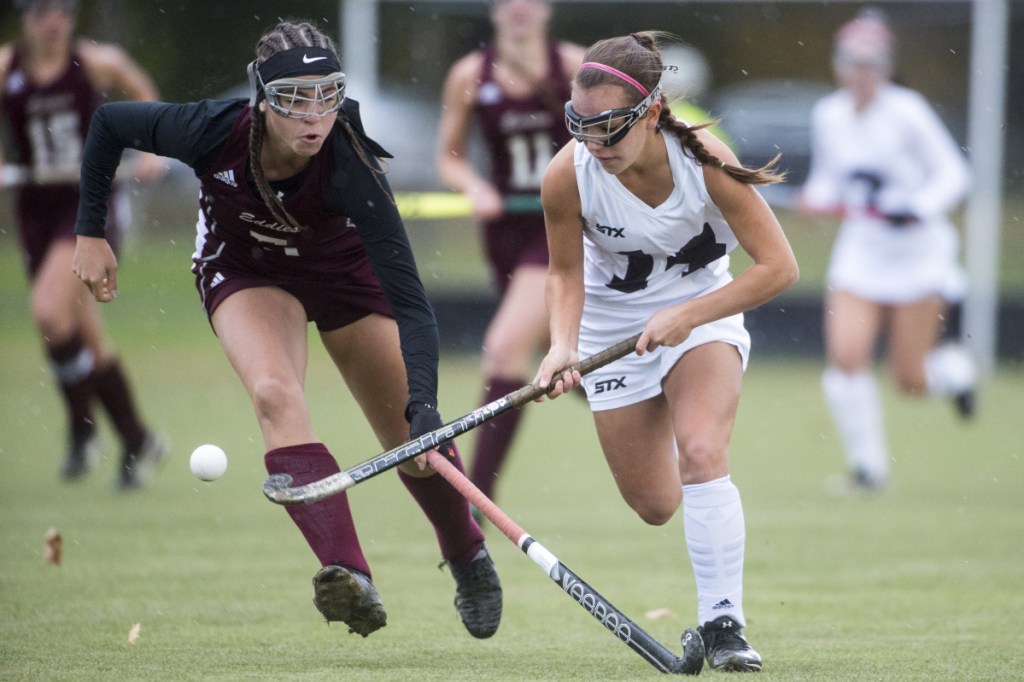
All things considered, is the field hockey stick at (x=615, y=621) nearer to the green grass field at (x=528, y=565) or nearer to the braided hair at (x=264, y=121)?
the green grass field at (x=528, y=565)

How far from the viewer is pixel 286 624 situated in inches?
180

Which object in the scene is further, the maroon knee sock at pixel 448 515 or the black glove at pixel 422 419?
the maroon knee sock at pixel 448 515

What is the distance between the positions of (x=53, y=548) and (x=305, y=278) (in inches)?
67.9

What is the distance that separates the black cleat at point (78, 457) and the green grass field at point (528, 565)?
11 centimetres

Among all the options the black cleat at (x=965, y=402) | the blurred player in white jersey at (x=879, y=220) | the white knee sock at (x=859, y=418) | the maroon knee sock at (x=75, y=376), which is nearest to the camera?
the maroon knee sock at (x=75, y=376)

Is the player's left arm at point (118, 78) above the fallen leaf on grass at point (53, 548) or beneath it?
above

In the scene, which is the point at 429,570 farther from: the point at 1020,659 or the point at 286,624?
the point at 1020,659

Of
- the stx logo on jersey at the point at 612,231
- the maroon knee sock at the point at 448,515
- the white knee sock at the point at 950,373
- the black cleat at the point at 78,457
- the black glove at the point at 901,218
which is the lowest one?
the white knee sock at the point at 950,373

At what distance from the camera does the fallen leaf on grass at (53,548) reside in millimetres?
5227

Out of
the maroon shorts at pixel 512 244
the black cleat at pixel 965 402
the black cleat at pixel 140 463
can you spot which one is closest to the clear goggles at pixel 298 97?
the maroon shorts at pixel 512 244

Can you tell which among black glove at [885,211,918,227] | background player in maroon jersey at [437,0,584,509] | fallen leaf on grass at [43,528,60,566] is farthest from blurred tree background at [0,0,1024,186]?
fallen leaf on grass at [43,528,60,566]

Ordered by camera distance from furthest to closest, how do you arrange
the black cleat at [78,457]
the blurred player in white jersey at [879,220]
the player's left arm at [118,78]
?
the blurred player in white jersey at [879,220]
the black cleat at [78,457]
the player's left arm at [118,78]

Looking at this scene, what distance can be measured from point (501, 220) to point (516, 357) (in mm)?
869

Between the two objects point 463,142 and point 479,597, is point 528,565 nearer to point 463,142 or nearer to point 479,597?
point 479,597
